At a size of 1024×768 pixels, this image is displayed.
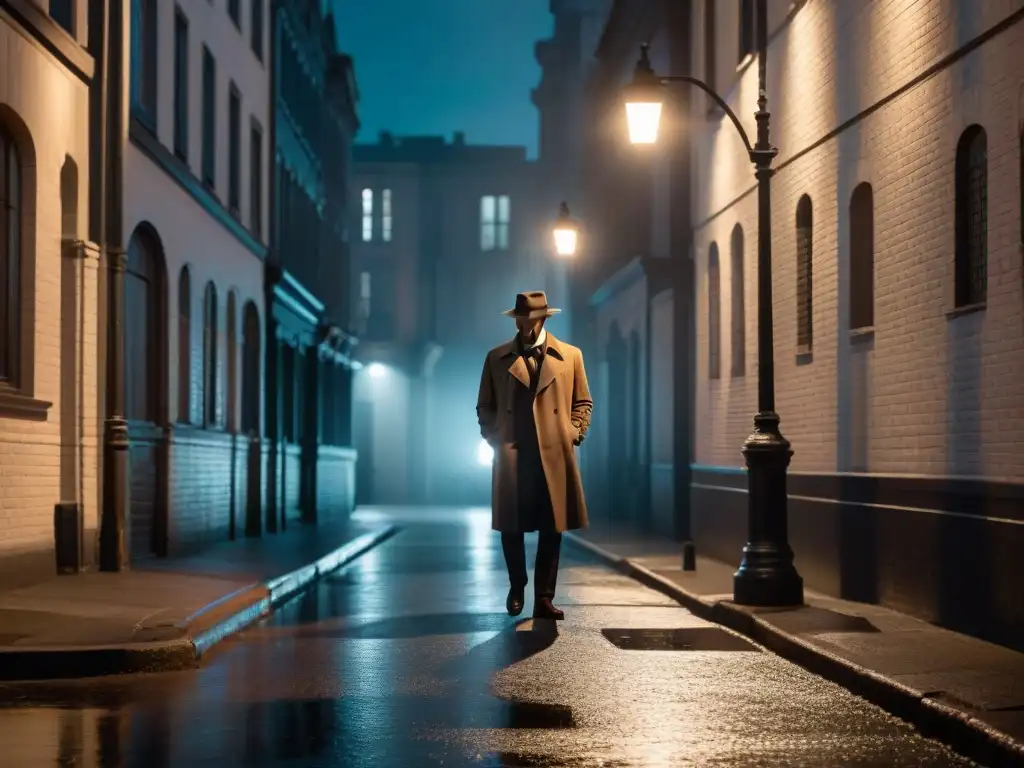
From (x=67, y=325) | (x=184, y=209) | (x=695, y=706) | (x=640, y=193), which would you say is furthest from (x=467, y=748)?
(x=640, y=193)

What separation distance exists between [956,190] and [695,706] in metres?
5.05

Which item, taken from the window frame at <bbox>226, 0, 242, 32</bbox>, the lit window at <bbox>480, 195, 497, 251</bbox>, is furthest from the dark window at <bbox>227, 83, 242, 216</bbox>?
the lit window at <bbox>480, 195, 497, 251</bbox>

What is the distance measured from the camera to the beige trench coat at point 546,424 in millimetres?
12062

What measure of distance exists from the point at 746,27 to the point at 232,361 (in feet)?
33.3

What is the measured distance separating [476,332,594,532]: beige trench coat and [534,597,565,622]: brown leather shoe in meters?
0.67

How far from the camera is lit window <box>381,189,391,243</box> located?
2363 inches

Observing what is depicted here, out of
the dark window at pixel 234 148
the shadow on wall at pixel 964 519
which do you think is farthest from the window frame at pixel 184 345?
the shadow on wall at pixel 964 519

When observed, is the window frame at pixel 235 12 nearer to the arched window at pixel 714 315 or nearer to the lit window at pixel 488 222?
the arched window at pixel 714 315

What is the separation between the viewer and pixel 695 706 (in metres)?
8.45

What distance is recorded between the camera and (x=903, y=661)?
9414mm

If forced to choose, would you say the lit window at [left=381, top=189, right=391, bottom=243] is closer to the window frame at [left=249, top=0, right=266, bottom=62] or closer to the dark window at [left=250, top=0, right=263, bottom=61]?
the window frame at [left=249, top=0, right=266, bottom=62]

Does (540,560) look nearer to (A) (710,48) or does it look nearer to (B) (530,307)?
(B) (530,307)

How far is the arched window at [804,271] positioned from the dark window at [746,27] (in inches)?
142

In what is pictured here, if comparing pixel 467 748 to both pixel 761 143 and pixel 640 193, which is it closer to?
pixel 761 143
